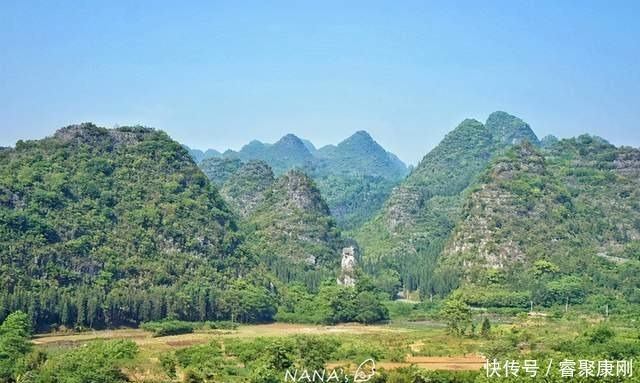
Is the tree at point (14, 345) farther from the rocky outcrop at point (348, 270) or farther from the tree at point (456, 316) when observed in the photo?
A: the rocky outcrop at point (348, 270)

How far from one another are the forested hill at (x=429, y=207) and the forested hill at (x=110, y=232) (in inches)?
975

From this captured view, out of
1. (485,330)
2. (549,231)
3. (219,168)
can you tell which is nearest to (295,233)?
(549,231)

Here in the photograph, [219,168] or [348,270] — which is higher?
[219,168]

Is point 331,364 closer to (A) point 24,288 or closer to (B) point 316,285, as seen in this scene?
(A) point 24,288

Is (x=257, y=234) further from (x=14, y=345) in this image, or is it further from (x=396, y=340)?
(x=14, y=345)

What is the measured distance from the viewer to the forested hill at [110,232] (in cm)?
6919

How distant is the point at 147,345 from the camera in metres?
58.4

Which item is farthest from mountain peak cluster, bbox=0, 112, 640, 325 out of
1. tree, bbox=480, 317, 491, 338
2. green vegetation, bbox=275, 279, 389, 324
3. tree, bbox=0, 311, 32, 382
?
tree, bbox=480, 317, 491, 338

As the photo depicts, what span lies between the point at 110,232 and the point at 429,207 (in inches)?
2687

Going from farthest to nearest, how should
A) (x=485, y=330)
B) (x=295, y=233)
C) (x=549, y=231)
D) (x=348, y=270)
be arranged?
(x=295, y=233)
(x=549, y=231)
(x=348, y=270)
(x=485, y=330)

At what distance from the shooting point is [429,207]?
5423 inches

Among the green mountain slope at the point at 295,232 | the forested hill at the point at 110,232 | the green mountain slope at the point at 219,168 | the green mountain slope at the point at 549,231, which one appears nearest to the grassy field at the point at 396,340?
the forested hill at the point at 110,232

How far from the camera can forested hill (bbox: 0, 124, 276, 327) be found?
69188 mm

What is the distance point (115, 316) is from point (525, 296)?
125ft
